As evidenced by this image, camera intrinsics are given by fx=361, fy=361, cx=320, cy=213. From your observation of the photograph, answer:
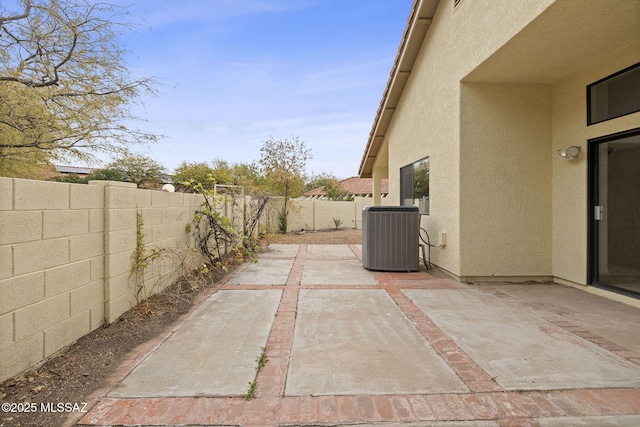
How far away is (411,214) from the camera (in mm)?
7004

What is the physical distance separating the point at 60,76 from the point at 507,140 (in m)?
10.3

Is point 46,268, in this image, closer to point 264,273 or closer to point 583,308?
point 264,273

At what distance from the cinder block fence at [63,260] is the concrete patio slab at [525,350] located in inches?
140

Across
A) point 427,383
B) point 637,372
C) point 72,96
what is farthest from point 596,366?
point 72,96

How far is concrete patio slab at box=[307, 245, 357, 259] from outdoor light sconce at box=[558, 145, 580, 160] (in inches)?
200

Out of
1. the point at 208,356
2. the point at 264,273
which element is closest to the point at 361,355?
the point at 208,356

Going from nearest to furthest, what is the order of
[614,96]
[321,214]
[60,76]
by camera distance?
[614,96] → [60,76] → [321,214]

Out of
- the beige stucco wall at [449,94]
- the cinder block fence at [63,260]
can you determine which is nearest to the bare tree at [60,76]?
the cinder block fence at [63,260]

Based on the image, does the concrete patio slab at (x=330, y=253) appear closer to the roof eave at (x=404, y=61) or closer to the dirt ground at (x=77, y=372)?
the roof eave at (x=404, y=61)

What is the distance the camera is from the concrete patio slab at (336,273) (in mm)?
6293

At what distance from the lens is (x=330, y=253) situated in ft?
33.3

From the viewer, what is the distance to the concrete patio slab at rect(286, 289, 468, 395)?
2.65 meters

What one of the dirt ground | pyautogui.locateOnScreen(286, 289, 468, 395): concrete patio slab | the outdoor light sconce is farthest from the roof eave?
the dirt ground

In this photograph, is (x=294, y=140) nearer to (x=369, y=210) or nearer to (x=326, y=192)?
(x=369, y=210)
